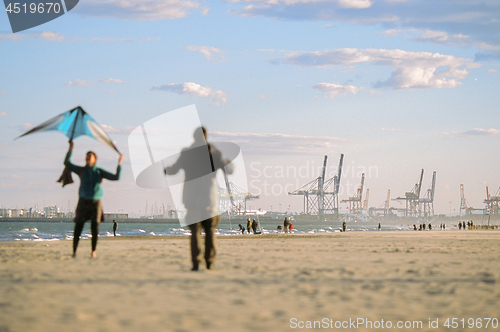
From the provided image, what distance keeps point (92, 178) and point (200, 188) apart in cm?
209

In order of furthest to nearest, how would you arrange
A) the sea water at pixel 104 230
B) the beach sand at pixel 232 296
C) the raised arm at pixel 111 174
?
the sea water at pixel 104 230
the raised arm at pixel 111 174
the beach sand at pixel 232 296

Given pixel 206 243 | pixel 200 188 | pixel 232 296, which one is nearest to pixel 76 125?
pixel 200 188

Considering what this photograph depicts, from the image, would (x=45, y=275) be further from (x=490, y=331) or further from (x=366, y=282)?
(x=490, y=331)

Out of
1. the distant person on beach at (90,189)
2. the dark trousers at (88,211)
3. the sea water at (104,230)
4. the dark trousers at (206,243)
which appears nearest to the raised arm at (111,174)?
the distant person on beach at (90,189)

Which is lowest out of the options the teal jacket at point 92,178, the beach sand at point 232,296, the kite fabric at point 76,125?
the beach sand at point 232,296

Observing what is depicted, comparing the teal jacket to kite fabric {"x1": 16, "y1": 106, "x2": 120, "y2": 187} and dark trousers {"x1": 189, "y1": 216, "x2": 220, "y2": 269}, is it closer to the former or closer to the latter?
kite fabric {"x1": 16, "y1": 106, "x2": 120, "y2": 187}

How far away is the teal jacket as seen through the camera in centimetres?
747

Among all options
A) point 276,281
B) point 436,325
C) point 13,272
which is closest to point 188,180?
point 276,281

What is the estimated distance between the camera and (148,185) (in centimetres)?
652

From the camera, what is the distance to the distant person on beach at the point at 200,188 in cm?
604

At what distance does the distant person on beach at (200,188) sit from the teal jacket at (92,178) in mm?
1673

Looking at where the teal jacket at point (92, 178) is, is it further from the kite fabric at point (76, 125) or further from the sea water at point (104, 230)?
the sea water at point (104, 230)

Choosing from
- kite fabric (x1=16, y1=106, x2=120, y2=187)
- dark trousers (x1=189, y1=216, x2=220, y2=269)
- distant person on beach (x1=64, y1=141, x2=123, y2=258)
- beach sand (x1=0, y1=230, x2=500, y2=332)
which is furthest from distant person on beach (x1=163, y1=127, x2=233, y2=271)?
kite fabric (x1=16, y1=106, x2=120, y2=187)

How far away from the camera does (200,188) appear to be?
6117mm
